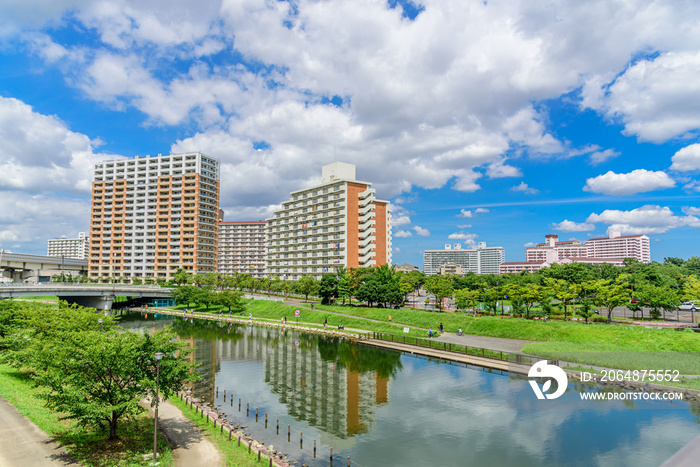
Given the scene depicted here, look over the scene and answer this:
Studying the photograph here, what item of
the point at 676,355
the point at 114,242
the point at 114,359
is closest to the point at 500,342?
the point at 676,355

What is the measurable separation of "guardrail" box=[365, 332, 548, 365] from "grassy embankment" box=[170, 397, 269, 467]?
100ft

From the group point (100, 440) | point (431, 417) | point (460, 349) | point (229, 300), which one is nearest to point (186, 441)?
point (100, 440)

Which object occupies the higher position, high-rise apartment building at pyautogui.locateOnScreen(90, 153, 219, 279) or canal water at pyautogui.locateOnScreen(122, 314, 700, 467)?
high-rise apartment building at pyautogui.locateOnScreen(90, 153, 219, 279)

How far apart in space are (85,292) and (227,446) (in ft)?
283

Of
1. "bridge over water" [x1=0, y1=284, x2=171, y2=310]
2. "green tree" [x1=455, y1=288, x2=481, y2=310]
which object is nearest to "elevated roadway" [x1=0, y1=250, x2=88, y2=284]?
"bridge over water" [x1=0, y1=284, x2=171, y2=310]

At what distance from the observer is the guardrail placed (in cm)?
4309

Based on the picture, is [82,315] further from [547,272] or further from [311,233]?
[547,272]

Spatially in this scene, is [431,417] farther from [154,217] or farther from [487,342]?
[154,217]

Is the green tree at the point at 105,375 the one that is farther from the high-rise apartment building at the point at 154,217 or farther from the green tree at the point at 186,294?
the high-rise apartment building at the point at 154,217

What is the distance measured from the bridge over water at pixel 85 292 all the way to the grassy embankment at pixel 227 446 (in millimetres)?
72334

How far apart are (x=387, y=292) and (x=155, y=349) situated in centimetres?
6085

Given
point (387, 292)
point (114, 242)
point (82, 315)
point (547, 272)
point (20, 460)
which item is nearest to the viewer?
point (20, 460)

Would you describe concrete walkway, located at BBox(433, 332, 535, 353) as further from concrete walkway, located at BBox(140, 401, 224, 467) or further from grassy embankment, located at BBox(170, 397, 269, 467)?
concrete walkway, located at BBox(140, 401, 224, 467)

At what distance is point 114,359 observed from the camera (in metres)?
22.0
